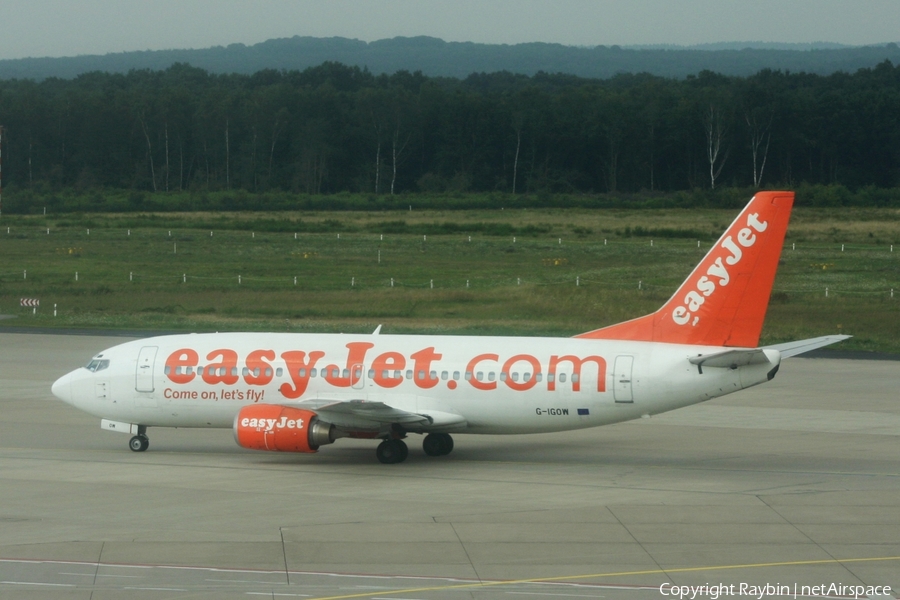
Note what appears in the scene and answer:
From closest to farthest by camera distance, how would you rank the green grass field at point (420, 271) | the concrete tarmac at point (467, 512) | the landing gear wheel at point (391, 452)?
the concrete tarmac at point (467, 512)
the landing gear wheel at point (391, 452)
the green grass field at point (420, 271)

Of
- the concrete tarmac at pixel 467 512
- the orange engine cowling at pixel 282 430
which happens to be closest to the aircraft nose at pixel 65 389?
the concrete tarmac at pixel 467 512

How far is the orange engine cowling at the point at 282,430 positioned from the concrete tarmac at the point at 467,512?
2.81ft

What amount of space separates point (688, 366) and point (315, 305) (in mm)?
41585

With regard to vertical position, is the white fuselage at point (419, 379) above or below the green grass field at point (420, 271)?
above

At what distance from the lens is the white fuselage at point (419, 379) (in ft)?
94.0

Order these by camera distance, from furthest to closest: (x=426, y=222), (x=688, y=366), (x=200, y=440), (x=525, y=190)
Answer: (x=525, y=190), (x=426, y=222), (x=200, y=440), (x=688, y=366)

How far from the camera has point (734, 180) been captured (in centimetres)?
15312

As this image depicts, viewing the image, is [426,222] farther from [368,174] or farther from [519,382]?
[519,382]

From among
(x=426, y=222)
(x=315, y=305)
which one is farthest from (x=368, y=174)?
(x=315, y=305)

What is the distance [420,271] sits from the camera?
83.3 metres

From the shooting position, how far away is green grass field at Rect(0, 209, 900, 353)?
61.9 metres

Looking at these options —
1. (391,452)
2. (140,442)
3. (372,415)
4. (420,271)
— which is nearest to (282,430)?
(372,415)
